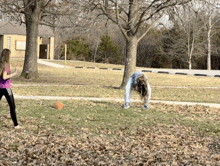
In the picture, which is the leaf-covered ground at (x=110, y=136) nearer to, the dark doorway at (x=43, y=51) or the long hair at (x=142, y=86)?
the long hair at (x=142, y=86)

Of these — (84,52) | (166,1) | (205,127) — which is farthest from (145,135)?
(84,52)

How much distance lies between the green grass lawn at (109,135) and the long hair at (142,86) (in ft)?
1.82

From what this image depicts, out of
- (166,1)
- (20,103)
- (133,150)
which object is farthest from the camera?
(166,1)

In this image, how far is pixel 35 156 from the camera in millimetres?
5750

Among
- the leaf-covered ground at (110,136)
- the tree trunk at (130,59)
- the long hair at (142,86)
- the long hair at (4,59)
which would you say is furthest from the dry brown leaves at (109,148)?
the tree trunk at (130,59)

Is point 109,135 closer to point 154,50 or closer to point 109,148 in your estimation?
point 109,148

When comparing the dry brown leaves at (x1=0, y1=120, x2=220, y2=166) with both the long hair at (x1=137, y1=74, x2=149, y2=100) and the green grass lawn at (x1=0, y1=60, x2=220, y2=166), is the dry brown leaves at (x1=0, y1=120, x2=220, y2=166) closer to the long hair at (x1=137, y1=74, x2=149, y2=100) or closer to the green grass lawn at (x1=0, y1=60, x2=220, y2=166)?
the green grass lawn at (x1=0, y1=60, x2=220, y2=166)

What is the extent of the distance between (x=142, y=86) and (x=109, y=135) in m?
2.75

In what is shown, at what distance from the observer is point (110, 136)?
23.6 feet

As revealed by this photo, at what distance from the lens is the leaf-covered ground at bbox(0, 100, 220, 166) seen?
575cm

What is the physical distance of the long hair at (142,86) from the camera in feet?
31.1

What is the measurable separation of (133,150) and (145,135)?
1.21m

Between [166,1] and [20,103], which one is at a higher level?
[166,1]

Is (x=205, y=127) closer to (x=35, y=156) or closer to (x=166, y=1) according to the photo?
(x=35, y=156)
